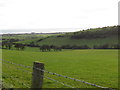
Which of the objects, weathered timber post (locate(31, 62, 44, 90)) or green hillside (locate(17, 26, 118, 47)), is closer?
weathered timber post (locate(31, 62, 44, 90))

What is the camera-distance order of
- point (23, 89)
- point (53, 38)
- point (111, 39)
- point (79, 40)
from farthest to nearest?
point (53, 38) < point (79, 40) < point (111, 39) < point (23, 89)

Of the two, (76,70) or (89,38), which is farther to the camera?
(89,38)

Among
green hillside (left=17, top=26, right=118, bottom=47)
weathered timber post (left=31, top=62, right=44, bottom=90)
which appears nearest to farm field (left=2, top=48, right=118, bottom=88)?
weathered timber post (left=31, top=62, right=44, bottom=90)

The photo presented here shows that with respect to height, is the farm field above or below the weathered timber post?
below

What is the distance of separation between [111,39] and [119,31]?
12249mm

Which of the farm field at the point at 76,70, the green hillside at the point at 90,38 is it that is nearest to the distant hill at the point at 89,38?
the green hillside at the point at 90,38

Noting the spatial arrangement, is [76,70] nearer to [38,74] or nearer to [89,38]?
[38,74]

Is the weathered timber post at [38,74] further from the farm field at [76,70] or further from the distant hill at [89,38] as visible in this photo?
the distant hill at [89,38]

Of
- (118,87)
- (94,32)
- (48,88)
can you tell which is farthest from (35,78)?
(94,32)

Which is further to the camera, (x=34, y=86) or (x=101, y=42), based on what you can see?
(x=101, y=42)

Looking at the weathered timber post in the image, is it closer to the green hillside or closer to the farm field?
the farm field

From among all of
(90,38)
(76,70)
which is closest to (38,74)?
(76,70)

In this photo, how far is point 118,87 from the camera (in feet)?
46.3

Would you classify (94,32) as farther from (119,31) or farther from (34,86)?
(34,86)
